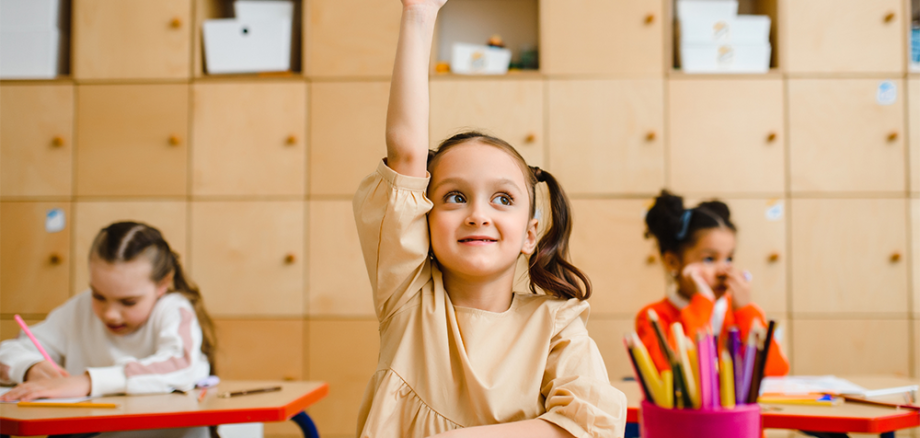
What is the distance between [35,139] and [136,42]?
0.60 metres

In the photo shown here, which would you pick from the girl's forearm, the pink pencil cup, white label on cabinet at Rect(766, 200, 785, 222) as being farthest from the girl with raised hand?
white label on cabinet at Rect(766, 200, 785, 222)

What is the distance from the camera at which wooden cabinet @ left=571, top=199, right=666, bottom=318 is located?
2441 millimetres

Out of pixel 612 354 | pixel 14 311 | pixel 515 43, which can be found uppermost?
pixel 515 43

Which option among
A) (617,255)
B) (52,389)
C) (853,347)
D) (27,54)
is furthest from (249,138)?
(853,347)

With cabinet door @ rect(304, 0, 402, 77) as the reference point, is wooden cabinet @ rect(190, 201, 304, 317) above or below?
below

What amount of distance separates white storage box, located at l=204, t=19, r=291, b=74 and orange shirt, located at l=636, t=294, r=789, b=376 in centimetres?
185

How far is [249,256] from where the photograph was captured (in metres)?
2.49

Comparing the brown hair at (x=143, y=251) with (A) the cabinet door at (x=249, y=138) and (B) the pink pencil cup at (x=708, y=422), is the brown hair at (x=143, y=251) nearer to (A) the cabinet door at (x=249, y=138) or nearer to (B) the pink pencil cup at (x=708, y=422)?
(A) the cabinet door at (x=249, y=138)

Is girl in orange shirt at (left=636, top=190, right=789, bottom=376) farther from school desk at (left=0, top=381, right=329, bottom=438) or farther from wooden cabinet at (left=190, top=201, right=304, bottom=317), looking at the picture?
wooden cabinet at (left=190, top=201, right=304, bottom=317)

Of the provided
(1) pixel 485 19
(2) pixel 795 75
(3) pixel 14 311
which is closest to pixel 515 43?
(1) pixel 485 19

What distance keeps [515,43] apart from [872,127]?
159 cm

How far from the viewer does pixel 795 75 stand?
8.12ft

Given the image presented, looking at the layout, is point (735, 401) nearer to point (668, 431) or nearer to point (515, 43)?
point (668, 431)

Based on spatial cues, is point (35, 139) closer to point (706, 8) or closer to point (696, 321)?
point (696, 321)
